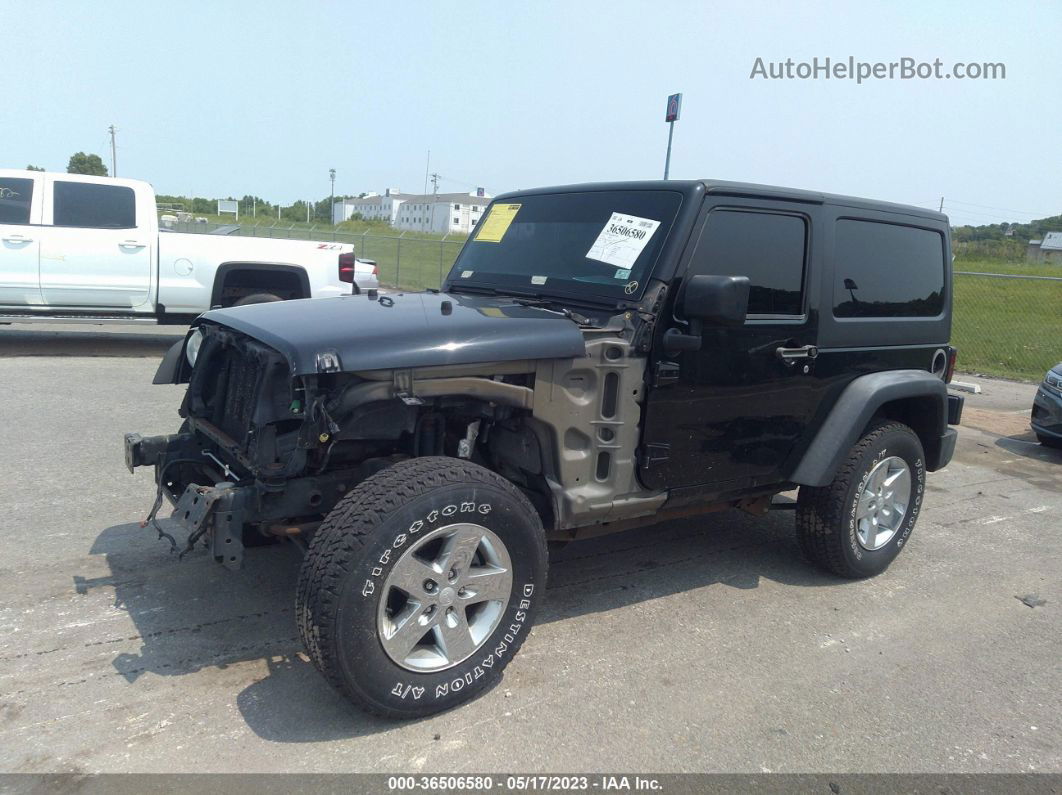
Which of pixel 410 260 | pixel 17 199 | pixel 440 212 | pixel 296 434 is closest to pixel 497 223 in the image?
pixel 296 434

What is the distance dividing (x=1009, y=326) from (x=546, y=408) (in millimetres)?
17624

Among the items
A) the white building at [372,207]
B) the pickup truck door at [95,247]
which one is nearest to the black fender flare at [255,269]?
the pickup truck door at [95,247]

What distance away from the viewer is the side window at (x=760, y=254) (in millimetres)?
3758

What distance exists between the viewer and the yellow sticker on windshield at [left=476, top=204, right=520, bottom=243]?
15.0ft

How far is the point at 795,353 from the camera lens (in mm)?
4031

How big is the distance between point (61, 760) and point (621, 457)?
2.27m

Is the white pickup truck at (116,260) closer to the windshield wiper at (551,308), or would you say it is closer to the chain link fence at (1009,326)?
the windshield wiper at (551,308)

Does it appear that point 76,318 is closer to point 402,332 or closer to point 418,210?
point 402,332

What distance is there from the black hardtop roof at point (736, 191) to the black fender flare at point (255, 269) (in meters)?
6.03

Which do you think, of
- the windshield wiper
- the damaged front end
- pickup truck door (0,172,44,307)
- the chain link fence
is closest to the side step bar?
pickup truck door (0,172,44,307)

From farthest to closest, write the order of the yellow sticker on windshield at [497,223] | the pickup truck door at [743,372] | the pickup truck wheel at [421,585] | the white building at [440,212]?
the white building at [440,212] < the yellow sticker on windshield at [497,223] < the pickup truck door at [743,372] < the pickup truck wheel at [421,585]

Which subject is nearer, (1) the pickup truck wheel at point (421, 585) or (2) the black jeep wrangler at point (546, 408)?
(1) the pickup truck wheel at point (421, 585)

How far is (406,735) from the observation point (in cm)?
293

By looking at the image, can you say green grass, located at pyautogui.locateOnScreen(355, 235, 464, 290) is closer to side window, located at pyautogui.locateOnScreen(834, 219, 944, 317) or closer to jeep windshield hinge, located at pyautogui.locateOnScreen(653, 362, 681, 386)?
side window, located at pyautogui.locateOnScreen(834, 219, 944, 317)
